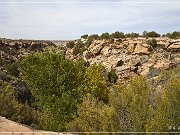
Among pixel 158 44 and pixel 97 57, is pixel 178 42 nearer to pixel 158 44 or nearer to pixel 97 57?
pixel 158 44

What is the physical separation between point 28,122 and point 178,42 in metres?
34.0

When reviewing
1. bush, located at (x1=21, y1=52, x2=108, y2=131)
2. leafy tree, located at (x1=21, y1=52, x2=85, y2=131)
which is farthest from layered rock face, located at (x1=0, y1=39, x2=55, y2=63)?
leafy tree, located at (x1=21, y1=52, x2=85, y2=131)

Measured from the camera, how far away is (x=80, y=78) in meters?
31.6

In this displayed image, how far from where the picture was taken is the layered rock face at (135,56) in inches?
1923

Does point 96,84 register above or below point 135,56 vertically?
below

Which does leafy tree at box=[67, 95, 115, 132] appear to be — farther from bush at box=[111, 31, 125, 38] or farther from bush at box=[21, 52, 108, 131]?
bush at box=[111, 31, 125, 38]

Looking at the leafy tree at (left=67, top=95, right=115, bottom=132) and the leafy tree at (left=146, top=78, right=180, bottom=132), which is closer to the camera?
the leafy tree at (left=146, top=78, right=180, bottom=132)

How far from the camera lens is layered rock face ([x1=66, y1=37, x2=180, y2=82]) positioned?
160 ft

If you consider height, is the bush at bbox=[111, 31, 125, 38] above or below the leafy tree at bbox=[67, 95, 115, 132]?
above

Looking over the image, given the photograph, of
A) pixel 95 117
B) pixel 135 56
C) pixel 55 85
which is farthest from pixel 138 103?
pixel 135 56

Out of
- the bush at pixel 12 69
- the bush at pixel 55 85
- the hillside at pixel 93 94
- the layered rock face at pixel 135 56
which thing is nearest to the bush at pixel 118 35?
the layered rock face at pixel 135 56

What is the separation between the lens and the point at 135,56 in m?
53.2

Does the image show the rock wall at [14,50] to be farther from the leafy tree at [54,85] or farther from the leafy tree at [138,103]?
the leafy tree at [138,103]

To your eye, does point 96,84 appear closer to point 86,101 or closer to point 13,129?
point 86,101
